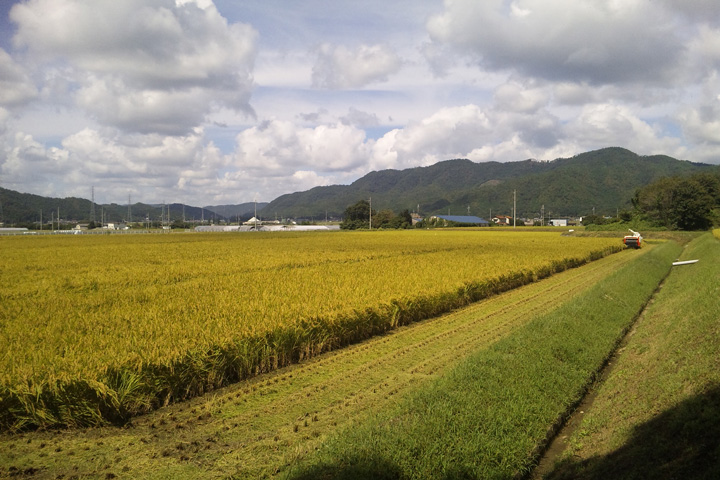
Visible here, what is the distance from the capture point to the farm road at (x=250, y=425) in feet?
16.4

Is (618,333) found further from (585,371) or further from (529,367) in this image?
(529,367)

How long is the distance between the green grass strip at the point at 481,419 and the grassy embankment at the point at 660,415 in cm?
46

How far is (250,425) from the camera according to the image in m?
6.10

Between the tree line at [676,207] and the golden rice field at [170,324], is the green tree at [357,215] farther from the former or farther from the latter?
the golden rice field at [170,324]

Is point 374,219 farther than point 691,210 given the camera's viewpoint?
Yes

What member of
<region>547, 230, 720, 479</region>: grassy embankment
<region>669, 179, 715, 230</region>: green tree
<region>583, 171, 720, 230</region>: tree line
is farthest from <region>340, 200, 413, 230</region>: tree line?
<region>547, 230, 720, 479</region>: grassy embankment

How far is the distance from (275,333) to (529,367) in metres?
4.65

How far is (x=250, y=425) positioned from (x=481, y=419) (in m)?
3.13

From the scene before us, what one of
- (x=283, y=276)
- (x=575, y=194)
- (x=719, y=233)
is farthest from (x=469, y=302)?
(x=575, y=194)

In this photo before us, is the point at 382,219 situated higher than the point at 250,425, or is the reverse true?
the point at 382,219

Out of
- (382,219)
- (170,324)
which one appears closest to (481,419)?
(170,324)

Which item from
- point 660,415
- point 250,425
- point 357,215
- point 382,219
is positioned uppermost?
point 357,215

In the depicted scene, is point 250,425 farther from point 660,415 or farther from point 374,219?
point 374,219

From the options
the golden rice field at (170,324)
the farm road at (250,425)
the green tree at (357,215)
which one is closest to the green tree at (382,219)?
the green tree at (357,215)
